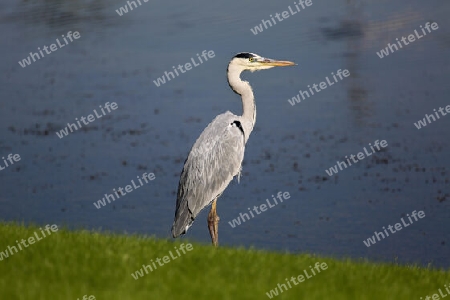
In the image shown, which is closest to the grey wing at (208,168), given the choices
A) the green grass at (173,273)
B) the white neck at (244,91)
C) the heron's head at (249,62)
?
the white neck at (244,91)

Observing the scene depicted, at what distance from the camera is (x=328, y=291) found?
9.45m

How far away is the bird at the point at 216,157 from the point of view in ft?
43.1

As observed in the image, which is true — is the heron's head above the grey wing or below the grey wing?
above

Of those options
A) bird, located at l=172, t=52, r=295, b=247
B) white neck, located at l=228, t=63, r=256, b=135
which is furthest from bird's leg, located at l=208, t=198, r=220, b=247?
white neck, located at l=228, t=63, r=256, b=135

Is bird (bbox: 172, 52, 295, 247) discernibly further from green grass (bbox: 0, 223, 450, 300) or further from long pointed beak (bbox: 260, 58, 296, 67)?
green grass (bbox: 0, 223, 450, 300)

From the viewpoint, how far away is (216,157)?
13492mm

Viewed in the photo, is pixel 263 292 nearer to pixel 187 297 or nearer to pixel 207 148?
pixel 187 297

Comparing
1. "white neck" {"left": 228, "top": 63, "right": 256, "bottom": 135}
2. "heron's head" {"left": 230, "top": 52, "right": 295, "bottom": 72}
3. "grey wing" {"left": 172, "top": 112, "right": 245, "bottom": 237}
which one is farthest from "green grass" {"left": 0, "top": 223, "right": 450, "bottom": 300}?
"heron's head" {"left": 230, "top": 52, "right": 295, "bottom": 72}

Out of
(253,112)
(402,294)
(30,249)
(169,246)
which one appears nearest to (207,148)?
(253,112)

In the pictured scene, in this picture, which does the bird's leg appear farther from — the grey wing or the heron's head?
the heron's head

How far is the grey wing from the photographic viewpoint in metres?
13.2

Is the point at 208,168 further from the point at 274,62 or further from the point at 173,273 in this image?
the point at 173,273

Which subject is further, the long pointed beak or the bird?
the long pointed beak

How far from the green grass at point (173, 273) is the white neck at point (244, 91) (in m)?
3.15
